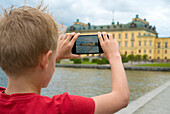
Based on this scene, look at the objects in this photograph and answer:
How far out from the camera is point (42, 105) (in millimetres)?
735

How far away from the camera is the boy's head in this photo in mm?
716

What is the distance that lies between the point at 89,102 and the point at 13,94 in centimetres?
27

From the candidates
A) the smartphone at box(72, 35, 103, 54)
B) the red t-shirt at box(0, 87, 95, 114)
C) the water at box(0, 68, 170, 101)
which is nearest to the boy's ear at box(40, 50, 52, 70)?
the red t-shirt at box(0, 87, 95, 114)

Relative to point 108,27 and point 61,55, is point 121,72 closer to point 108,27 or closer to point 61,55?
point 61,55

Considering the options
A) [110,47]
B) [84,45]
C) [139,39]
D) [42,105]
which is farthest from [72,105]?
[139,39]

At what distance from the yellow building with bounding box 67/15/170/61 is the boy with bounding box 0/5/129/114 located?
4756 cm

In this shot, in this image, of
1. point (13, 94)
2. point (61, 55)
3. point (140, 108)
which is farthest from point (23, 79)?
point (140, 108)

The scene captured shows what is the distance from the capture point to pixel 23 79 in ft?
2.52

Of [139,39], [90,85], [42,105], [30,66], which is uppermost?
[139,39]

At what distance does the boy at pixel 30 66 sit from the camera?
721 mm

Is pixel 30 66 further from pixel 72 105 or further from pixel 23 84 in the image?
pixel 72 105

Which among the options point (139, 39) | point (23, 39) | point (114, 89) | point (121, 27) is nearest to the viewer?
point (23, 39)

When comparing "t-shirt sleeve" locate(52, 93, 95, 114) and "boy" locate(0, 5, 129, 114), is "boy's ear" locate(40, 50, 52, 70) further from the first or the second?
"t-shirt sleeve" locate(52, 93, 95, 114)

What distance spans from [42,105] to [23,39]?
0.23m
